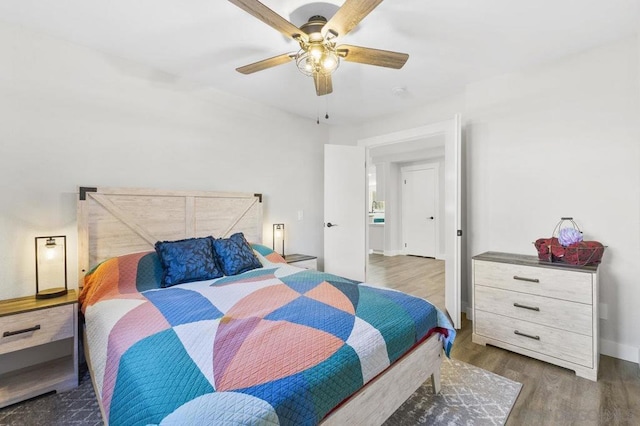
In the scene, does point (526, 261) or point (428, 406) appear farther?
point (526, 261)

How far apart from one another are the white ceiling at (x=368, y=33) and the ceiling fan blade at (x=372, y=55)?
274 millimetres

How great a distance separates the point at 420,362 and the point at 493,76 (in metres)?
2.79

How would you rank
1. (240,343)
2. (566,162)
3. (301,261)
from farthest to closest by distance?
(301,261) → (566,162) → (240,343)

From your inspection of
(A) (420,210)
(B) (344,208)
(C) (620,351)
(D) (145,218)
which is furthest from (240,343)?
(A) (420,210)

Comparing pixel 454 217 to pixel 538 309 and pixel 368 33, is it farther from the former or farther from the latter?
pixel 368 33

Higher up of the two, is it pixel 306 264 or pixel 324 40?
pixel 324 40

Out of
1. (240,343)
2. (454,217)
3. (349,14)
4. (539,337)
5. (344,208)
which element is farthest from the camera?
(344,208)

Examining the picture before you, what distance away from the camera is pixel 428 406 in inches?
68.5

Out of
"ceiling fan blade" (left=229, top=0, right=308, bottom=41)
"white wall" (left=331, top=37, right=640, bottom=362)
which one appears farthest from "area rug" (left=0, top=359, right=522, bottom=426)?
"ceiling fan blade" (left=229, top=0, right=308, bottom=41)

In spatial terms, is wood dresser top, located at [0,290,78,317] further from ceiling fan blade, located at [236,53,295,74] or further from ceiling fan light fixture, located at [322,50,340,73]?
ceiling fan light fixture, located at [322,50,340,73]

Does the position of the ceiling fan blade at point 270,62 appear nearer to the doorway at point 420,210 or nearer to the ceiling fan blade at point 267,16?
the ceiling fan blade at point 267,16

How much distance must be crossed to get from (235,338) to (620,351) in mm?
2961

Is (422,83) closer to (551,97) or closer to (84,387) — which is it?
(551,97)

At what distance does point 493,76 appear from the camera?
2.86 meters
